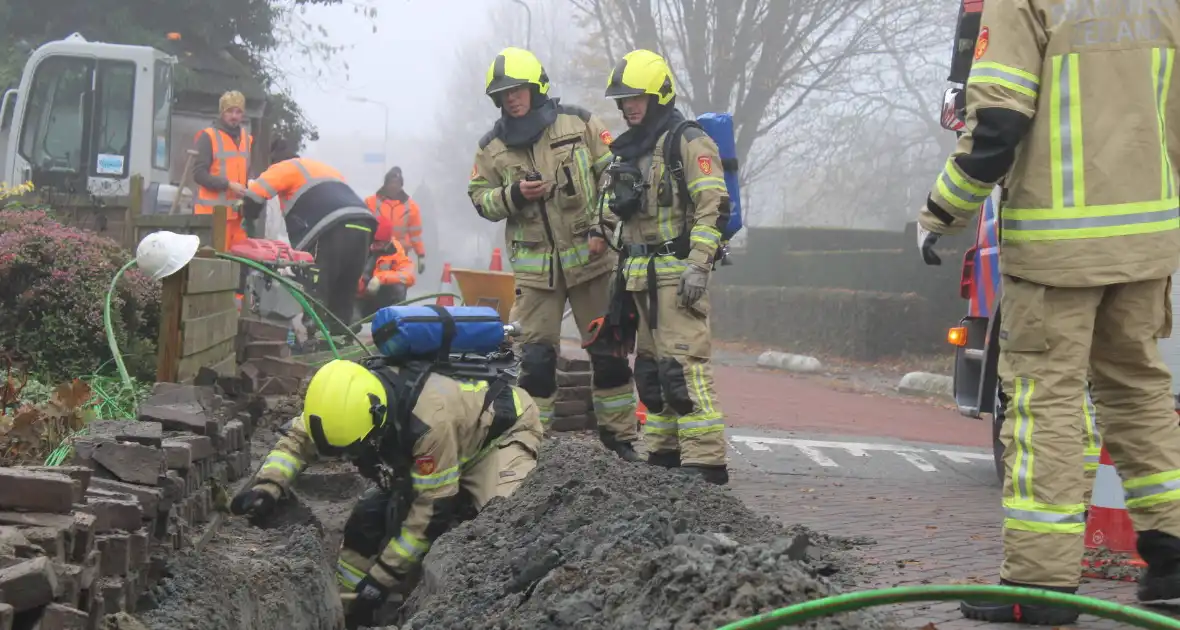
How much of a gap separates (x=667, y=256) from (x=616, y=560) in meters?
3.01

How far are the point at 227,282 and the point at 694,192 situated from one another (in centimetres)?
311

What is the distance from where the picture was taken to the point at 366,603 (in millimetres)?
5961

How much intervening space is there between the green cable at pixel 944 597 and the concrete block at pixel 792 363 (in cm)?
1655

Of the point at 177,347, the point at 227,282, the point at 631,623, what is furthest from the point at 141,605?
the point at 227,282

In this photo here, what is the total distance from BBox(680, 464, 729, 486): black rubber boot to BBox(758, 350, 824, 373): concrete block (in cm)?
1257

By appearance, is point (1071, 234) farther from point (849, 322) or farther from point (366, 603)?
point (849, 322)

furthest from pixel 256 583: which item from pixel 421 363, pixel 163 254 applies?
pixel 163 254

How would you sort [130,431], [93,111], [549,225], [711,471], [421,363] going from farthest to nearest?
[93,111]
[549,225]
[711,471]
[421,363]
[130,431]

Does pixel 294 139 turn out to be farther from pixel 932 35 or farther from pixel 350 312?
pixel 932 35

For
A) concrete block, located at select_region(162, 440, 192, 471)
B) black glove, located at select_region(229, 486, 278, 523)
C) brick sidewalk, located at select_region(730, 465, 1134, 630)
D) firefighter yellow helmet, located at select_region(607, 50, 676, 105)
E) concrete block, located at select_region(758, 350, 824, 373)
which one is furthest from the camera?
concrete block, located at select_region(758, 350, 824, 373)

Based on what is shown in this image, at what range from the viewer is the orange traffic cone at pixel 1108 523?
4.84 metres

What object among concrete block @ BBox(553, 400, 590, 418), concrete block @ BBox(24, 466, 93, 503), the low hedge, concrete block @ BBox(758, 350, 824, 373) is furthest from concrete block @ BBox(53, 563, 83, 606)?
the low hedge

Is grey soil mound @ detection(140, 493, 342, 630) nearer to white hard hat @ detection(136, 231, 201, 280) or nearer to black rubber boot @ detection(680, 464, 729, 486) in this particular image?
white hard hat @ detection(136, 231, 201, 280)

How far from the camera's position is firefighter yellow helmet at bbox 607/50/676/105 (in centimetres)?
680
